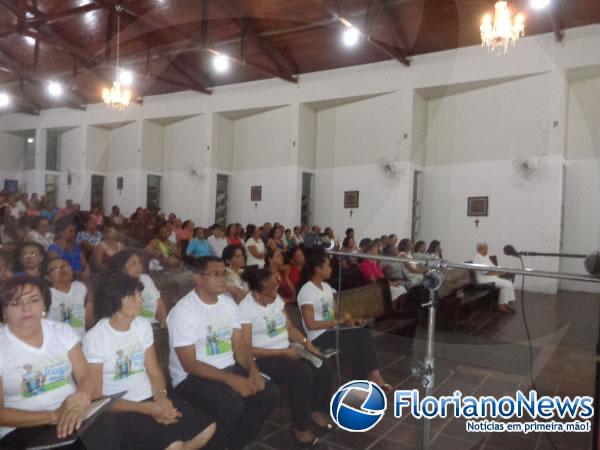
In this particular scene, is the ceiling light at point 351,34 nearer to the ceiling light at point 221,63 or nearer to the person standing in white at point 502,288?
the ceiling light at point 221,63

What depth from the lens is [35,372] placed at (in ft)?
4.71

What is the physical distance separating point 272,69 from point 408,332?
4.66 metres

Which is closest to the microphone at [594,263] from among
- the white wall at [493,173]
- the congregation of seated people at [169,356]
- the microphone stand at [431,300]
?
the microphone stand at [431,300]

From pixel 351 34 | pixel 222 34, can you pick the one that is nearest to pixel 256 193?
pixel 222 34

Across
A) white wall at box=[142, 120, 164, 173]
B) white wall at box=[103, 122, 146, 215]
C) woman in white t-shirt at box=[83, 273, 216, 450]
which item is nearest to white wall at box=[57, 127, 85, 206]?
white wall at box=[103, 122, 146, 215]

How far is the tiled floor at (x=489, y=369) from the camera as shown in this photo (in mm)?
2117

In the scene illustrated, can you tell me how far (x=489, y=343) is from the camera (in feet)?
12.2

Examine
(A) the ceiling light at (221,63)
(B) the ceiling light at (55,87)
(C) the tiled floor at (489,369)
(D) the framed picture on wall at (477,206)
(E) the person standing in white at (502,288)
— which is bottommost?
(C) the tiled floor at (489,369)

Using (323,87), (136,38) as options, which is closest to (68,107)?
(136,38)

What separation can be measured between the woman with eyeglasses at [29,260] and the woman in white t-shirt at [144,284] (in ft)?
1.05

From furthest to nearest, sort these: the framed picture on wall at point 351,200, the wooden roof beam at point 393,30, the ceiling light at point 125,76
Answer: the framed picture on wall at point 351,200, the ceiling light at point 125,76, the wooden roof beam at point 393,30

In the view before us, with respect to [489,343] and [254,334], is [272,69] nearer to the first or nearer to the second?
[489,343]

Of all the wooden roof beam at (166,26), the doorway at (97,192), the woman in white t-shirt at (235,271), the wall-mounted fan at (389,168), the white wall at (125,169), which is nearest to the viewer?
the woman in white t-shirt at (235,271)

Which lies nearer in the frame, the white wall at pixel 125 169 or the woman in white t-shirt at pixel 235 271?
the woman in white t-shirt at pixel 235 271
